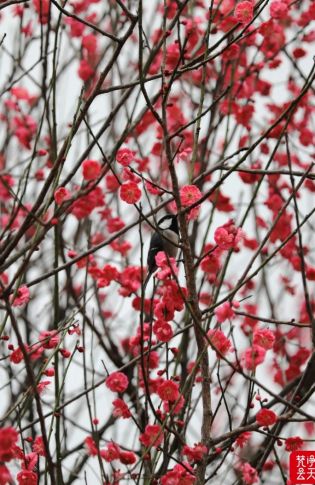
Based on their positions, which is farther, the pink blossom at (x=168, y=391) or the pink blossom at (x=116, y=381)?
the pink blossom at (x=116, y=381)

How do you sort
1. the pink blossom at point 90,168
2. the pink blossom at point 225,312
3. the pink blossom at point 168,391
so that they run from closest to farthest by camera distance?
the pink blossom at point 225,312 → the pink blossom at point 168,391 → the pink blossom at point 90,168

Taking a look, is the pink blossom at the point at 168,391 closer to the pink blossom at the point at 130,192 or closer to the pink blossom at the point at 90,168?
the pink blossom at the point at 130,192

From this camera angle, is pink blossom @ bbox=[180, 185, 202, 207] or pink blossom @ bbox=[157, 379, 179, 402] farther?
pink blossom @ bbox=[180, 185, 202, 207]

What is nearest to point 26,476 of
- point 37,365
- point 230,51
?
point 37,365

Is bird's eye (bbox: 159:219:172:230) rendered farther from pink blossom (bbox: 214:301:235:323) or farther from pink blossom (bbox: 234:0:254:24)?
pink blossom (bbox: 214:301:235:323)

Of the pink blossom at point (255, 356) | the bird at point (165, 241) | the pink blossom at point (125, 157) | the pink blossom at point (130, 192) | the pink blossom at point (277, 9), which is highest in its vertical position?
the pink blossom at point (277, 9)

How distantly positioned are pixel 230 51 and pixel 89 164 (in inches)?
42.2

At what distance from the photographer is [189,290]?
2.90m

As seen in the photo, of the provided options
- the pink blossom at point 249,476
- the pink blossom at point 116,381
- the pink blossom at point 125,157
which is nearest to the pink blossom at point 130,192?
the pink blossom at point 125,157

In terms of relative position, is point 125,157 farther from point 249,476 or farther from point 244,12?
point 249,476

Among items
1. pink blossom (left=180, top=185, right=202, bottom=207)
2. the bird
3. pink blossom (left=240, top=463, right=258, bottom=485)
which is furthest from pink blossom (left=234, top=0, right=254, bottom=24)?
pink blossom (left=240, top=463, right=258, bottom=485)

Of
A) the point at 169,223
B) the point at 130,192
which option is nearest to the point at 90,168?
the point at 130,192

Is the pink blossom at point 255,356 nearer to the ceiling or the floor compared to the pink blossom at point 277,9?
nearer to the floor

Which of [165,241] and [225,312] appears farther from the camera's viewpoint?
[165,241]
